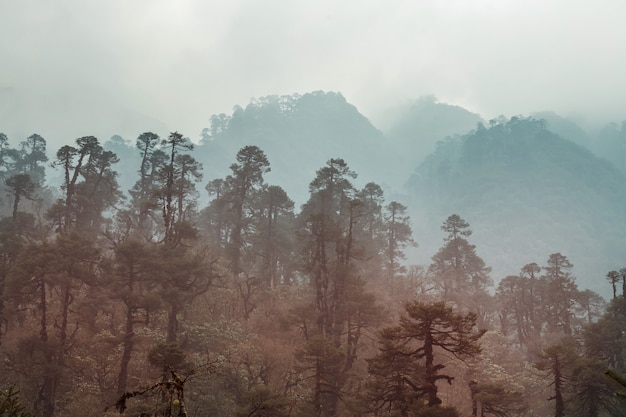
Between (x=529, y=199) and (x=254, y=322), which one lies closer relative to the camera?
(x=254, y=322)

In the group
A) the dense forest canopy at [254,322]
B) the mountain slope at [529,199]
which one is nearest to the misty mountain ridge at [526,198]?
the mountain slope at [529,199]

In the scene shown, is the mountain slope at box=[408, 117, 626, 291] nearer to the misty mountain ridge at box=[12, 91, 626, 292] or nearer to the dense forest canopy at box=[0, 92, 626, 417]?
the misty mountain ridge at box=[12, 91, 626, 292]

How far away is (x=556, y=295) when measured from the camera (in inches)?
1734

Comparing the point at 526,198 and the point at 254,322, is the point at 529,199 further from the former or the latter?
the point at 254,322

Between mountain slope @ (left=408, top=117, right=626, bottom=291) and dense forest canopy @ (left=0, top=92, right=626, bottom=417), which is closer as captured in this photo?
dense forest canopy @ (left=0, top=92, right=626, bottom=417)

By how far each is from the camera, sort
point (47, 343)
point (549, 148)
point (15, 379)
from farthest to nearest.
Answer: point (549, 148)
point (15, 379)
point (47, 343)

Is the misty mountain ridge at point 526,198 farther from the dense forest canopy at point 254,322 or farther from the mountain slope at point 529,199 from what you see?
the dense forest canopy at point 254,322

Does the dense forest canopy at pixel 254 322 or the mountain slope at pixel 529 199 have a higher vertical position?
the mountain slope at pixel 529 199

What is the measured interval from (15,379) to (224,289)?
16407 millimetres

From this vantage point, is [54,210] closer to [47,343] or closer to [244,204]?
[47,343]

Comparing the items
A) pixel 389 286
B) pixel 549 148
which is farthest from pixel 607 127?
pixel 389 286

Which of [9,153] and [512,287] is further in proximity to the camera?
[9,153]

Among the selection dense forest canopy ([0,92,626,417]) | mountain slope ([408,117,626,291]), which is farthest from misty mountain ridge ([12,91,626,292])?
dense forest canopy ([0,92,626,417])

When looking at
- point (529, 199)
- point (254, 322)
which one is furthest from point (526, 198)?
point (254, 322)
